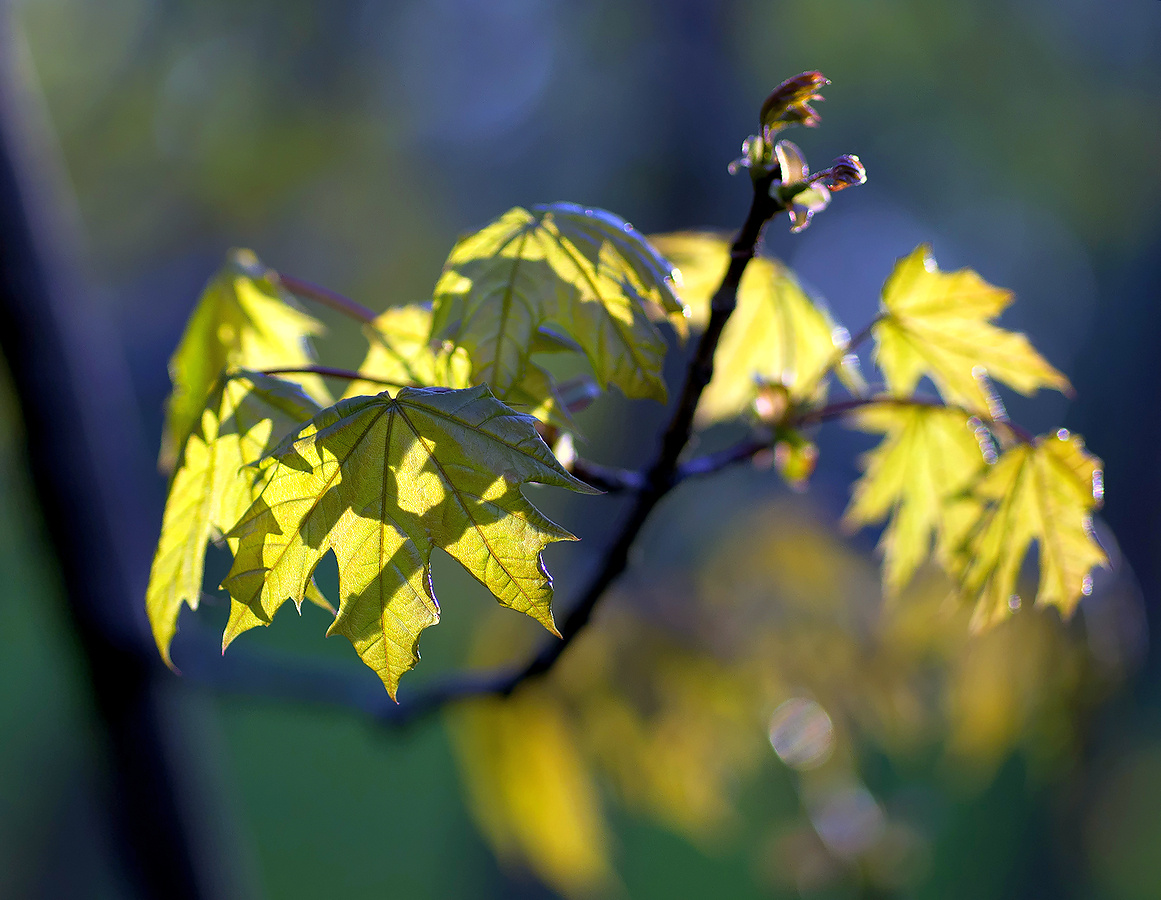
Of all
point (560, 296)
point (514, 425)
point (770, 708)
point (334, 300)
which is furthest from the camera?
point (770, 708)

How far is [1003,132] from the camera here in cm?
719

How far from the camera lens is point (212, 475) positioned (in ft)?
2.42

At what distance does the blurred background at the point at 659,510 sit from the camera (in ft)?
6.10

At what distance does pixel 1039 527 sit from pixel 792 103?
59 centimetres

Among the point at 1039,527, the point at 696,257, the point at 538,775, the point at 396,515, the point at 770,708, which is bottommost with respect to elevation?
the point at 770,708

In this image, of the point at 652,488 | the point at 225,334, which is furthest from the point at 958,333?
the point at 225,334

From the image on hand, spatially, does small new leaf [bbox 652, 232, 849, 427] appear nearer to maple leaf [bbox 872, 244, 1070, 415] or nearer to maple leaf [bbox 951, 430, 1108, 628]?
maple leaf [bbox 872, 244, 1070, 415]

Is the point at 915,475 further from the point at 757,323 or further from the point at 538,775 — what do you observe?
the point at 538,775

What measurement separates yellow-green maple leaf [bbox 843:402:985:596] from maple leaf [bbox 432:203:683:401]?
0.46 meters

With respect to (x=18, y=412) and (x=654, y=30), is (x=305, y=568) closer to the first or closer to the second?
(x=18, y=412)

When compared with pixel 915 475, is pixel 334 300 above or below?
above

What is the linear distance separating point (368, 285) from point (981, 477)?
24.0 ft

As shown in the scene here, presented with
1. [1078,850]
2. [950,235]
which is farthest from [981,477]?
[950,235]

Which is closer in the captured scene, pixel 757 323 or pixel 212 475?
pixel 212 475
